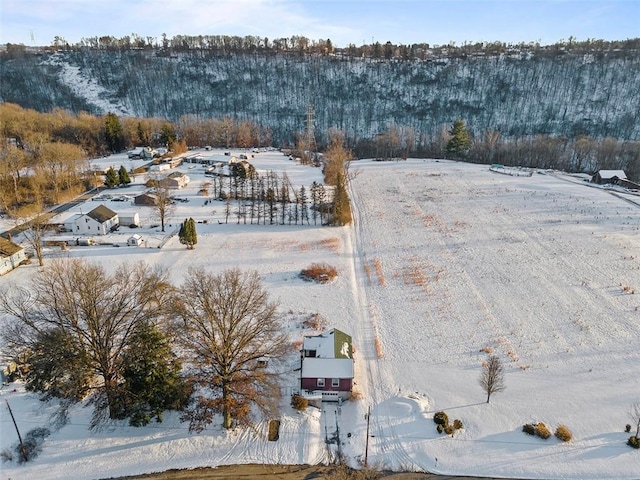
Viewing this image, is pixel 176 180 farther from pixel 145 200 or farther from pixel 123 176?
pixel 123 176

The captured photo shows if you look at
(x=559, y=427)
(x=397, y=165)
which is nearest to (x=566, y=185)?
(x=397, y=165)

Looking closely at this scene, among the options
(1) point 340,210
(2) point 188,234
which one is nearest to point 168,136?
(2) point 188,234

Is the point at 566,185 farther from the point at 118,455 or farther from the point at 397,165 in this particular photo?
the point at 118,455

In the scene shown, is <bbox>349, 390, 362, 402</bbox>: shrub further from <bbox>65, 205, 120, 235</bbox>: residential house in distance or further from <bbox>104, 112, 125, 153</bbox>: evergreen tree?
<bbox>104, 112, 125, 153</bbox>: evergreen tree

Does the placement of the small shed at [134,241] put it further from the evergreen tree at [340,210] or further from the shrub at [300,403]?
the shrub at [300,403]

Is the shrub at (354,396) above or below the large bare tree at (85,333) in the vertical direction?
below

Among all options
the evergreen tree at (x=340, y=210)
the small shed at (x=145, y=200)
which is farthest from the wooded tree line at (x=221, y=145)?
the small shed at (x=145, y=200)

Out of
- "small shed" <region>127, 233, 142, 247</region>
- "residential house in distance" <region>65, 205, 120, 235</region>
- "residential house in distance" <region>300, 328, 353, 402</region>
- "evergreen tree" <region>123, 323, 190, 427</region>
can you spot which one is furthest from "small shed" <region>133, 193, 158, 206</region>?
"residential house in distance" <region>300, 328, 353, 402</region>
